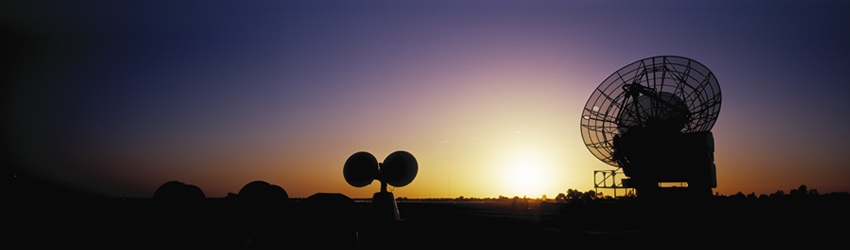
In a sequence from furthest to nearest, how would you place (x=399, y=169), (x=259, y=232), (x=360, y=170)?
(x=399, y=169), (x=360, y=170), (x=259, y=232)

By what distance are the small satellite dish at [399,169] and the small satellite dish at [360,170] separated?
23.3 inches

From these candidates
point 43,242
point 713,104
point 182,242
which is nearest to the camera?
point 182,242

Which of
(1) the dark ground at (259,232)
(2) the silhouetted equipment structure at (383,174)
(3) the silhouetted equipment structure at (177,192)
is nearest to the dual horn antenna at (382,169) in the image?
(2) the silhouetted equipment structure at (383,174)

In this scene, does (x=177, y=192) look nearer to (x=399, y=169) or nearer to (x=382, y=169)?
(x=382, y=169)

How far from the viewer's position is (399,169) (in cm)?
2225

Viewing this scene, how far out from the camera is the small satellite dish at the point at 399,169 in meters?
22.2

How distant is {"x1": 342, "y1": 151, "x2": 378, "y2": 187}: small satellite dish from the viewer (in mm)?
21750

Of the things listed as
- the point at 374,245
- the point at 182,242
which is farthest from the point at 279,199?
the point at 374,245

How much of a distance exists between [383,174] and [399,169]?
0.82m

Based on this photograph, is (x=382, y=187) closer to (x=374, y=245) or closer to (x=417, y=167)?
(x=417, y=167)

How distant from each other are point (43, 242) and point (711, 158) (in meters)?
37.3

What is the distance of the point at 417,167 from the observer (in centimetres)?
2288

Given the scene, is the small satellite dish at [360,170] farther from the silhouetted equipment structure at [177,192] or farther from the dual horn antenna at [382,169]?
the silhouetted equipment structure at [177,192]

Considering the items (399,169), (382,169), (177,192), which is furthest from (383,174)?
(177,192)
